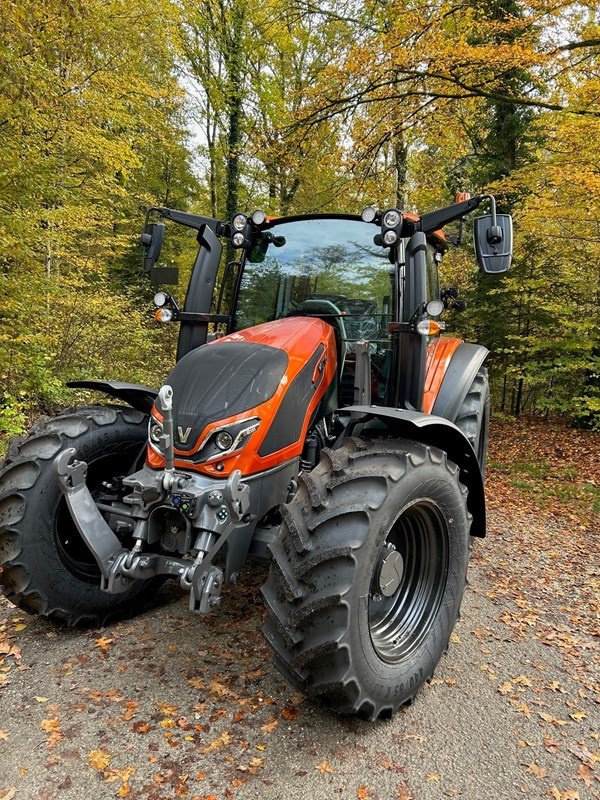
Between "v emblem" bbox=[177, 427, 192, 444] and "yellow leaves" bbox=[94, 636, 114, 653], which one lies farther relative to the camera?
"yellow leaves" bbox=[94, 636, 114, 653]

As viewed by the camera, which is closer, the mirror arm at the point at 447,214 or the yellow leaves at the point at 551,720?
the yellow leaves at the point at 551,720

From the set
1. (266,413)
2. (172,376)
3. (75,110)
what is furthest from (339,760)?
(75,110)

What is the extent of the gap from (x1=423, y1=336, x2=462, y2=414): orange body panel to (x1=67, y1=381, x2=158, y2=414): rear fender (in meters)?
1.82

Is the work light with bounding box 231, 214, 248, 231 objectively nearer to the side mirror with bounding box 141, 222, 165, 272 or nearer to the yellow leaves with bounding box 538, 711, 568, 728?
the side mirror with bounding box 141, 222, 165, 272

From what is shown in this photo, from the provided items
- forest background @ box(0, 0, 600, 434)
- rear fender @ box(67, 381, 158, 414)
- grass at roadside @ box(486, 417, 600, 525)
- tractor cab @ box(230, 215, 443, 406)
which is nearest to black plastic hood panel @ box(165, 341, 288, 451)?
rear fender @ box(67, 381, 158, 414)

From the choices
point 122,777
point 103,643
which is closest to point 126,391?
point 103,643

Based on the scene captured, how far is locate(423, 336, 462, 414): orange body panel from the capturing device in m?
3.64

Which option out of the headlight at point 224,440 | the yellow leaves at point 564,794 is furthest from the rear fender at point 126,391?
the yellow leaves at point 564,794

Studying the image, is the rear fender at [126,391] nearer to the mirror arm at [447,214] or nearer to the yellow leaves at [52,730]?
the yellow leaves at [52,730]

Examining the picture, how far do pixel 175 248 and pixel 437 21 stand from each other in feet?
A: 31.9

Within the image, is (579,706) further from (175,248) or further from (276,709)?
(175,248)

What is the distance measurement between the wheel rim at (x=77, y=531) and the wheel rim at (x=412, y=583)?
1.59m

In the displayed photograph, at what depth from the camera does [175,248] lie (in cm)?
1527

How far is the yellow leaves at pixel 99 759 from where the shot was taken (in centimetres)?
205
